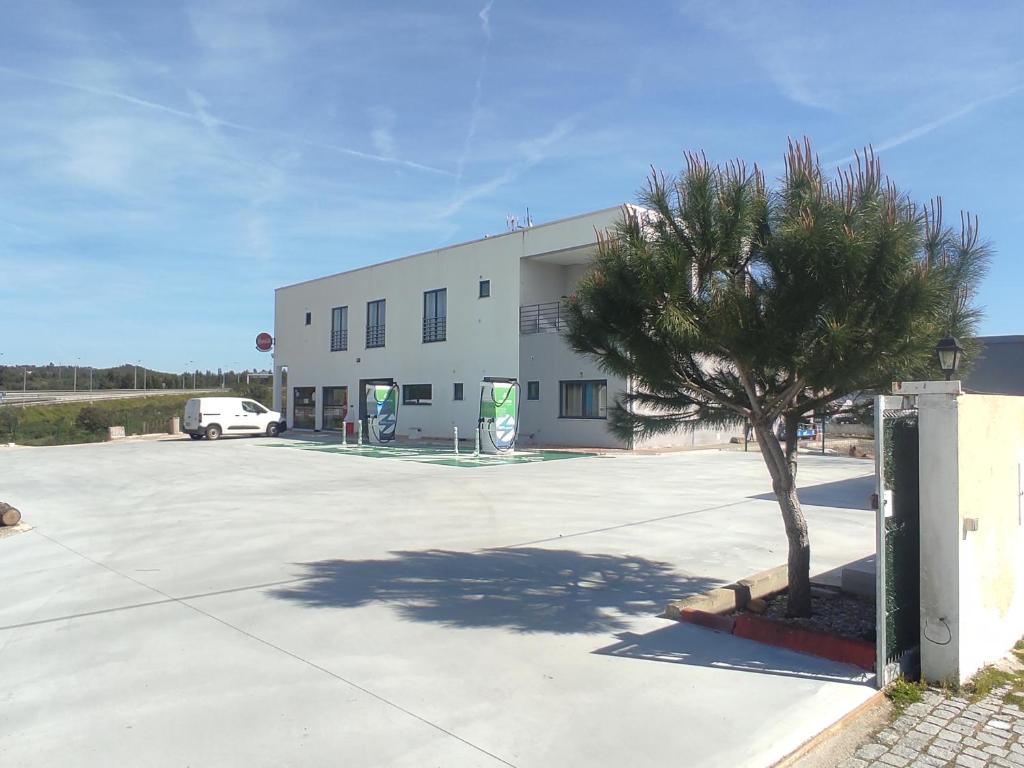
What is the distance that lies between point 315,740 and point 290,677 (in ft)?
3.21

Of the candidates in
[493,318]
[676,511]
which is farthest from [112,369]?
[676,511]

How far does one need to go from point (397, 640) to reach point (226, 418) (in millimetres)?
30563

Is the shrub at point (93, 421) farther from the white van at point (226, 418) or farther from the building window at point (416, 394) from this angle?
the building window at point (416, 394)

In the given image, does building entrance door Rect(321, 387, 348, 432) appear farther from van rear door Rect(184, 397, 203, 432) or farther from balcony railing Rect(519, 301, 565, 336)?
balcony railing Rect(519, 301, 565, 336)

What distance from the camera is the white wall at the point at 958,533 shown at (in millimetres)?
4953

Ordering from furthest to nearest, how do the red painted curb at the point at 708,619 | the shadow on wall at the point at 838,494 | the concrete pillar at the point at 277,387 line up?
the concrete pillar at the point at 277,387, the shadow on wall at the point at 838,494, the red painted curb at the point at 708,619

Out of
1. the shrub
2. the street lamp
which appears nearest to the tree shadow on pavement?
the street lamp

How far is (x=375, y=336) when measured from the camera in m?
37.1

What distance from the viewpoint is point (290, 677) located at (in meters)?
4.90

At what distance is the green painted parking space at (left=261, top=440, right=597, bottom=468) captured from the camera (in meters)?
22.0

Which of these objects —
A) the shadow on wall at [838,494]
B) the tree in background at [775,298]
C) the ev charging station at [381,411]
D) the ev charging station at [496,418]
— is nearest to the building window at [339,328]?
the ev charging station at [381,411]

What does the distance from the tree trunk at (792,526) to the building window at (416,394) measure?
27689 millimetres

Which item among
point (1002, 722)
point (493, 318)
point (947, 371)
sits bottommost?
point (1002, 722)

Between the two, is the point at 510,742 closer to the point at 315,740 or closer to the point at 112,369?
the point at 315,740
